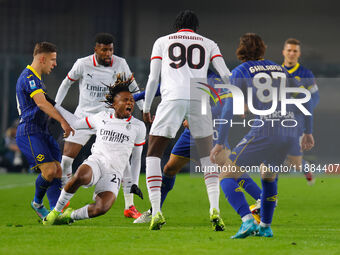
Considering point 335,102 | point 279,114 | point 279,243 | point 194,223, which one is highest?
point 279,114

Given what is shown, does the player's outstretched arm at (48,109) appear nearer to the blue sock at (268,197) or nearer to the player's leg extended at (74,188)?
the player's leg extended at (74,188)

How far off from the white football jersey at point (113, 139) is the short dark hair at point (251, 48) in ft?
5.01

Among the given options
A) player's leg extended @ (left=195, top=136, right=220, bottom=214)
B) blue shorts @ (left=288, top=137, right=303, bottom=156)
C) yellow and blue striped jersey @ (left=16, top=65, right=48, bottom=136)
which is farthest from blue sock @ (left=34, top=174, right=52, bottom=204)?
blue shorts @ (left=288, top=137, right=303, bottom=156)

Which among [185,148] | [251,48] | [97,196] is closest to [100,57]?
[185,148]

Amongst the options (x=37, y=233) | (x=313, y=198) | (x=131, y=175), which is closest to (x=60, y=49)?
(x=313, y=198)

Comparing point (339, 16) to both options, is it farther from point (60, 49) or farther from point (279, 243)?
point (279, 243)

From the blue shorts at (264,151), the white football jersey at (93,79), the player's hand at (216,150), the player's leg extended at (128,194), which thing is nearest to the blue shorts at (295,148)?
the blue shorts at (264,151)

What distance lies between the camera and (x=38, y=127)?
811cm

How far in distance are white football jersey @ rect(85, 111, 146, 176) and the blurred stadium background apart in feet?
65.5

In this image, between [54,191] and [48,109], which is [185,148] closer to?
[48,109]

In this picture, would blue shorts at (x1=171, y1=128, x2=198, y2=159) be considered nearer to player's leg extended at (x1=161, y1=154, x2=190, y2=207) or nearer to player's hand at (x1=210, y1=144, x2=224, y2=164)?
player's leg extended at (x1=161, y1=154, x2=190, y2=207)

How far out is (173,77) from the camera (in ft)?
23.1

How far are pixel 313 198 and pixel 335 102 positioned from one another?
15.6 metres

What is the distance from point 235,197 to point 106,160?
62.0 inches
